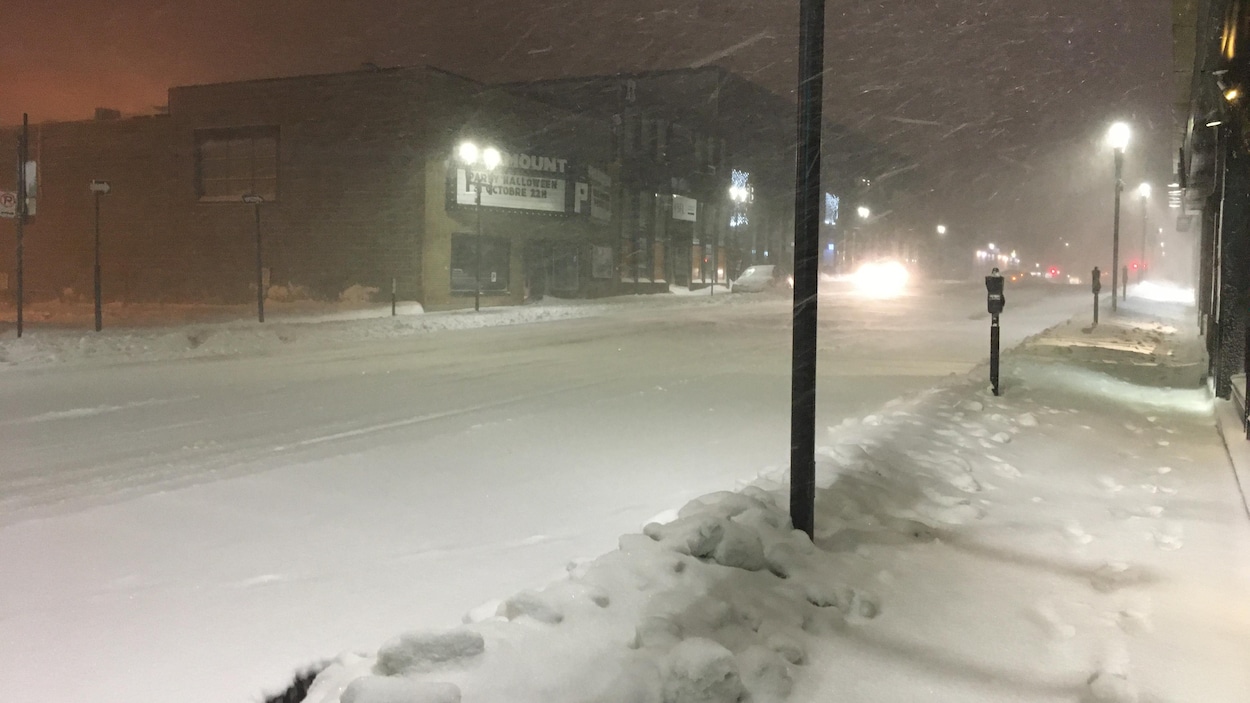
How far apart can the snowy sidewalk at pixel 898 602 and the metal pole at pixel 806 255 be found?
0.33 m

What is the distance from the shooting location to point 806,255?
536 cm

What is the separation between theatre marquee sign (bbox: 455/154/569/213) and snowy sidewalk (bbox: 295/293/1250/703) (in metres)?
29.6

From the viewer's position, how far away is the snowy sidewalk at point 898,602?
3592 millimetres

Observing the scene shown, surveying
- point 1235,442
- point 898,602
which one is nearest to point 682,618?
point 898,602

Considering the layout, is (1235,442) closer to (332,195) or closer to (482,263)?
(482,263)

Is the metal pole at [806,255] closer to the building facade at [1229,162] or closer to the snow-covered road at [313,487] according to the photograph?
the snow-covered road at [313,487]

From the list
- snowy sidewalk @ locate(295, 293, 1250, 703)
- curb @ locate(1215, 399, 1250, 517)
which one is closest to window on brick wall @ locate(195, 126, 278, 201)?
snowy sidewalk @ locate(295, 293, 1250, 703)

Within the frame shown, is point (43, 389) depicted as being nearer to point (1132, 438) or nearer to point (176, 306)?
point (1132, 438)

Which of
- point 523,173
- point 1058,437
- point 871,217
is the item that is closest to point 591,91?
point 523,173

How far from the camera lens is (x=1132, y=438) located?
9062mm

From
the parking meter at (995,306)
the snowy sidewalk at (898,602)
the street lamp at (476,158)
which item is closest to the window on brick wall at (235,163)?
the street lamp at (476,158)

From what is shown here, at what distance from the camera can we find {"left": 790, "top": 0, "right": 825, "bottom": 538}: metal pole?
5285mm

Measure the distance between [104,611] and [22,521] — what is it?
2.16 metres

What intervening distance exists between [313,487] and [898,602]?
15.3 feet
